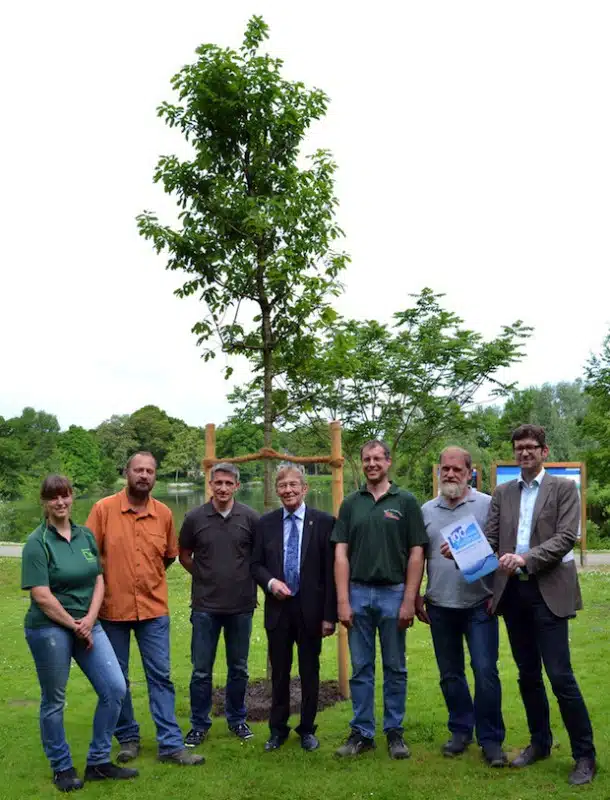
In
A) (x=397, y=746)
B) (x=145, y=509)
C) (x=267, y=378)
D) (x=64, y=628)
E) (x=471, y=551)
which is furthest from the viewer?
(x=267, y=378)

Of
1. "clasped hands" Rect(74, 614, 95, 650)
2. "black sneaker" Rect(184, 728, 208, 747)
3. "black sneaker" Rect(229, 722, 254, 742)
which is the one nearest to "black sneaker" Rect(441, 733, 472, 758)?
"black sneaker" Rect(229, 722, 254, 742)

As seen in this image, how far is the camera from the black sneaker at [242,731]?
22.0ft

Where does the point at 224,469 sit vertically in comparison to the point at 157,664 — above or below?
above

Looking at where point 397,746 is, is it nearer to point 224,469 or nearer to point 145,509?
point 224,469

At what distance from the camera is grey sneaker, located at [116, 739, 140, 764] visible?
6168 millimetres

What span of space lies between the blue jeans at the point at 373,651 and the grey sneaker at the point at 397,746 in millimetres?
46

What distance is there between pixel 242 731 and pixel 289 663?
78cm

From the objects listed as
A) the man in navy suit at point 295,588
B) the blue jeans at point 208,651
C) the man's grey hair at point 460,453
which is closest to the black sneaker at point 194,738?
the blue jeans at point 208,651

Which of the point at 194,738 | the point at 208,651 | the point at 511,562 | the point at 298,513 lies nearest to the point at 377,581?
the point at 298,513

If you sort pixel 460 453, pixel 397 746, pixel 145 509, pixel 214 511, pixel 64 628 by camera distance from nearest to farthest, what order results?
pixel 64 628, pixel 460 453, pixel 397 746, pixel 145 509, pixel 214 511

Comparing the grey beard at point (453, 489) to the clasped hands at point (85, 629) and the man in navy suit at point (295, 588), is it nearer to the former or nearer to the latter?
the man in navy suit at point (295, 588)

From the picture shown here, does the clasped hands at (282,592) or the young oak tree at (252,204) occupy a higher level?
the young oak tree at (252,204)

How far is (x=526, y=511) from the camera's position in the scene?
580 cm

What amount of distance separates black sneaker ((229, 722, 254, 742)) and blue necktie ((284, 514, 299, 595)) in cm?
129
